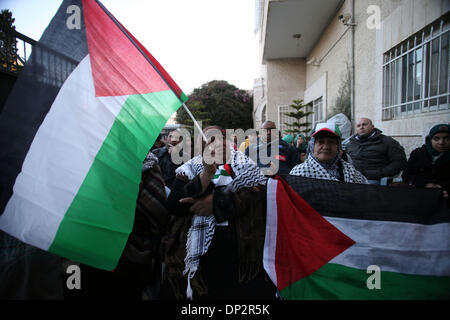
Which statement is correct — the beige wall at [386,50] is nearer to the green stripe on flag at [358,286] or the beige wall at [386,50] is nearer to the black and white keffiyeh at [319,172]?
the black and white keffiyeh at [319,172]

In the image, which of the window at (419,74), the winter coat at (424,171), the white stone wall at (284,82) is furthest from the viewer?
the white stone wall at (284,82)

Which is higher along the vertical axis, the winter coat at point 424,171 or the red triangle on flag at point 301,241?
the winter coat at point 424,171

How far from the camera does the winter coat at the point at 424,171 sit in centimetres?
229

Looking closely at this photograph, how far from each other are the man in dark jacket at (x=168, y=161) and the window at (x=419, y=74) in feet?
12.5

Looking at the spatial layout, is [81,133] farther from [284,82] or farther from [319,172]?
[284,82]

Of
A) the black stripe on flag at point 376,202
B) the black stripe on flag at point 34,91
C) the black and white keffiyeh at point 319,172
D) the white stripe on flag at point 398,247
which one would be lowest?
the white stripe on flag at point 398,247

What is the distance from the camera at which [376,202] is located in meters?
1.60

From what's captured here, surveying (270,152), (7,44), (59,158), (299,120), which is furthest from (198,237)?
(299,120)

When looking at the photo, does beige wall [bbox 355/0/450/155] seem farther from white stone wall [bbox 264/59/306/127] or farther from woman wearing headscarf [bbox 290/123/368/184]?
white stone wall [bbox 264/59/306/127]

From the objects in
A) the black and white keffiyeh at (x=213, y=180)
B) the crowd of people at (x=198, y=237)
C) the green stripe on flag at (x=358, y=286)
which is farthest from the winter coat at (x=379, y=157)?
the black and white keffiyeh at (x=213, y=180)

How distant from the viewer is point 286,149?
3.66 m

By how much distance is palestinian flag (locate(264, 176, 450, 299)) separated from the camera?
151cm

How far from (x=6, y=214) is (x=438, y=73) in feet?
16.0
